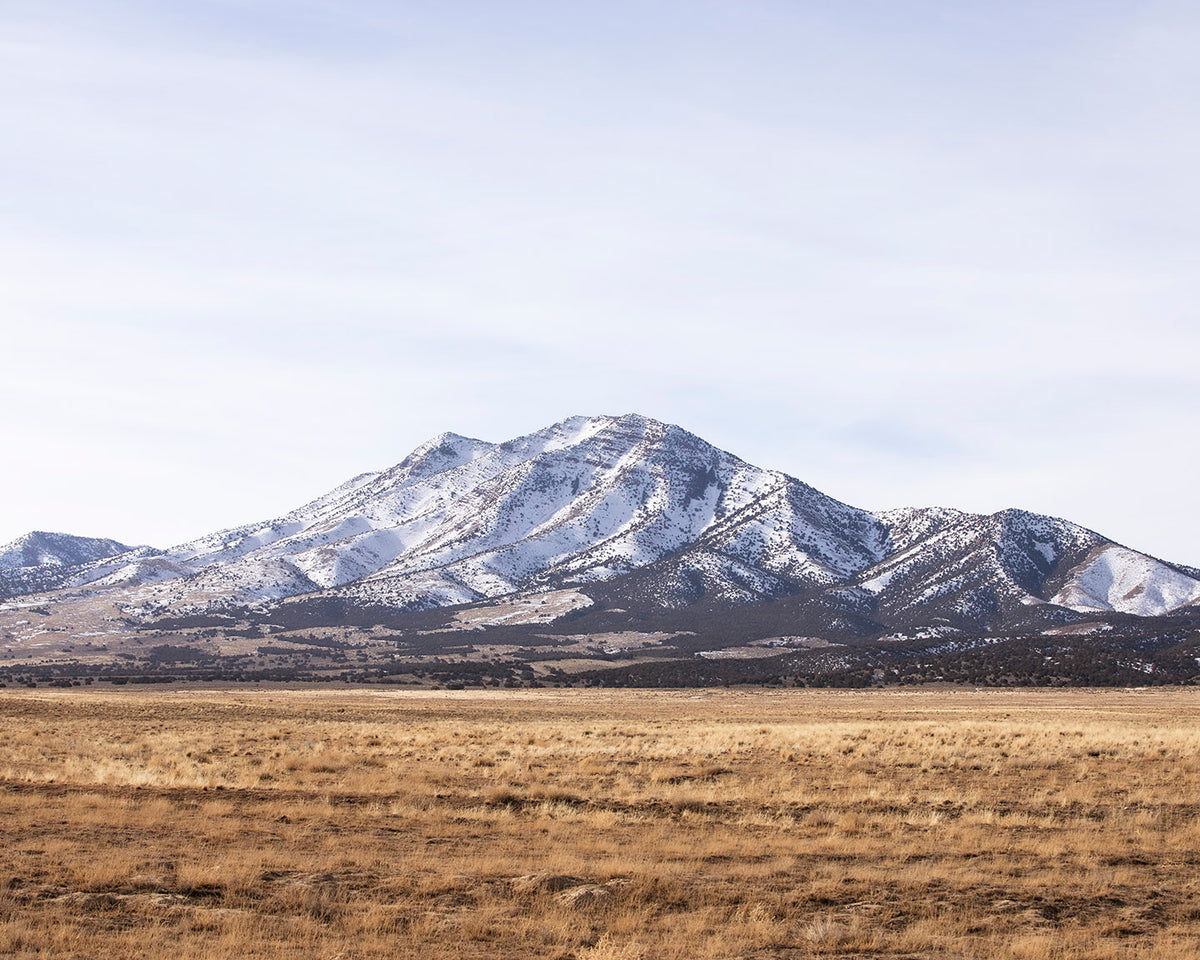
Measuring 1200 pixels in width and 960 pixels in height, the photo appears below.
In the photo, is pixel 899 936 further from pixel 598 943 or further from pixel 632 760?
pixel 632 760

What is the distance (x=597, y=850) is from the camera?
1730 cm

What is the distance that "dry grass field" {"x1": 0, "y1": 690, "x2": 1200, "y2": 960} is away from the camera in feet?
39.7

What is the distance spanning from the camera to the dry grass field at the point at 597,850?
39.7ft

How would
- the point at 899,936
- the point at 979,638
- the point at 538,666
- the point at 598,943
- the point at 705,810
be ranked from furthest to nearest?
the point at 979,638
the point at 538,666
the point at 705,810
the point at 899,936
the point at 598,943

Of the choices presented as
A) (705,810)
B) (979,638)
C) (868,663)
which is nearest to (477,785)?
(705,810)

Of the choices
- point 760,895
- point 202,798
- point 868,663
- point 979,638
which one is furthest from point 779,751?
point 979,638

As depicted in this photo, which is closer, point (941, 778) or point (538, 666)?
point (941, 778)

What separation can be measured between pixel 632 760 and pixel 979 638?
17250 centimetres

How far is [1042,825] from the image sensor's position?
66.3ft

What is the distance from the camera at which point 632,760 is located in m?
31.1

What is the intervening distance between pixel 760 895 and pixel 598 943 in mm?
3352

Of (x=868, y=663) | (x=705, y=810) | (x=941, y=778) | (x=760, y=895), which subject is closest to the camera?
(x=760, y=895)

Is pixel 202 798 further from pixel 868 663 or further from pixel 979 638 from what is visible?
pixel 979 638

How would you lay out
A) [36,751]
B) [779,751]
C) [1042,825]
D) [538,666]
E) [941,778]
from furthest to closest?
1. [538,666]
2. [779,751]
3. [36,751]
4. [941,778]
5. [1042,825]
